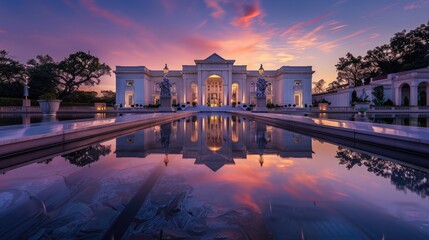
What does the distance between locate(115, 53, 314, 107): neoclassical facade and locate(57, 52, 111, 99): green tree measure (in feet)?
20.5

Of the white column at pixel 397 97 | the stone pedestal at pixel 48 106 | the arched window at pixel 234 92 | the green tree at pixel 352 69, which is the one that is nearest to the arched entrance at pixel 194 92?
the arched window at pixel 234 92

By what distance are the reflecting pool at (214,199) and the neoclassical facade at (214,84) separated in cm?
4712

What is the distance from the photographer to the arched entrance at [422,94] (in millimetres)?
39969

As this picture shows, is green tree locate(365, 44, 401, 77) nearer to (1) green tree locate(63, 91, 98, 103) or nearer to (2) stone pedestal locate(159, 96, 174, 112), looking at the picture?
(2) stone pedestal locate(159, 96, 174, 112)

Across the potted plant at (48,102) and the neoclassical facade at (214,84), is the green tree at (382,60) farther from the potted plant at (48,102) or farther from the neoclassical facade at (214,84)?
the potted plant at (48,102)

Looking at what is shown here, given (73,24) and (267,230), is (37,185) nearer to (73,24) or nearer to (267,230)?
(267,230)

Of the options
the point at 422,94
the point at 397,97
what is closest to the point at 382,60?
the point at 422,94

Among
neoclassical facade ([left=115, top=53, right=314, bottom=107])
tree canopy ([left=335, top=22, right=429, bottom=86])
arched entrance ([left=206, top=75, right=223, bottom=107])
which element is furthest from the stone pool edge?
tree canopy ([left=335, top=22, right=429, bottom=86])

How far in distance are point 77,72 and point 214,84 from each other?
91.2ft

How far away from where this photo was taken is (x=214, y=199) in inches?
99.5

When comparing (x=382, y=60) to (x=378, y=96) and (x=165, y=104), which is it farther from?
(x=165, y=104)

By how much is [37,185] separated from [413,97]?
48.7 meters

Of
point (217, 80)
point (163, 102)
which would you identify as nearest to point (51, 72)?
point (163, 102)

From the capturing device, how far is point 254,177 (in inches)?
133
